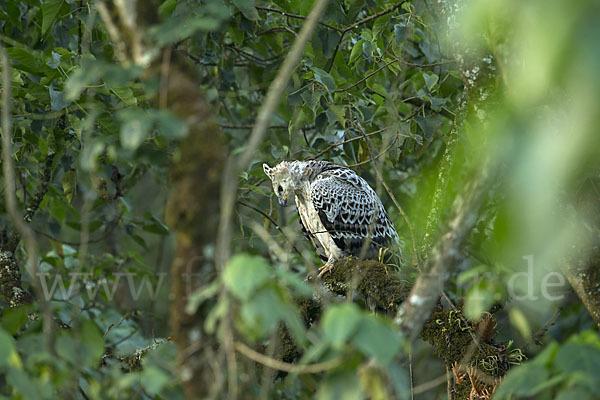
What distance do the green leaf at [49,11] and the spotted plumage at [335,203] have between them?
229cm

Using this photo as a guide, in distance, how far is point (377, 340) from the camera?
162 centimetres

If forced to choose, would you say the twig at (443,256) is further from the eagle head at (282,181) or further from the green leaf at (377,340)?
the eagle head at (282,181)

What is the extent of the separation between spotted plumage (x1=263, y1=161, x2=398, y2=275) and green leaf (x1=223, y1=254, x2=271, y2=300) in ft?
13.4

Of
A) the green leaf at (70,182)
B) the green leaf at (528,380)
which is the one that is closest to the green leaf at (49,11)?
the green leaf at (70,182)

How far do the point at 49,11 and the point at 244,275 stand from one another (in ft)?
9.46

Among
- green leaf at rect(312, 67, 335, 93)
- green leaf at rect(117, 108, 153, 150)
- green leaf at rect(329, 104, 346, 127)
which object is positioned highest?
green leaf at rect(117, 108, 153, 150)

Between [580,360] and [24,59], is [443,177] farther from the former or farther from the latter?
[24,59]

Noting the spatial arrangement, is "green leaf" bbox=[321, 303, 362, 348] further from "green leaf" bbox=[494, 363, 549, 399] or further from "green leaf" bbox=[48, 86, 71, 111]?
"green leaf" bbox=[48, 86, 71, 111]

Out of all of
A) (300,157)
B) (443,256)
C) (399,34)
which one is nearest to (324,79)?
(399,34)

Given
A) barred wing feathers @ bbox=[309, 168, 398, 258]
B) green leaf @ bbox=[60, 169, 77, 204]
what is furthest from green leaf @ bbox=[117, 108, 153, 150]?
barred wing feathers @ bbox=[309, 168, 398, 258]

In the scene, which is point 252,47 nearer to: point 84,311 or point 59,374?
point 84,311

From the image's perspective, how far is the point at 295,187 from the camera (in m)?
5.86

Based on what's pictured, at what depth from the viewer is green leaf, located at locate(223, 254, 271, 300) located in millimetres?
1594

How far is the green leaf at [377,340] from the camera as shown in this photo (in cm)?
159
